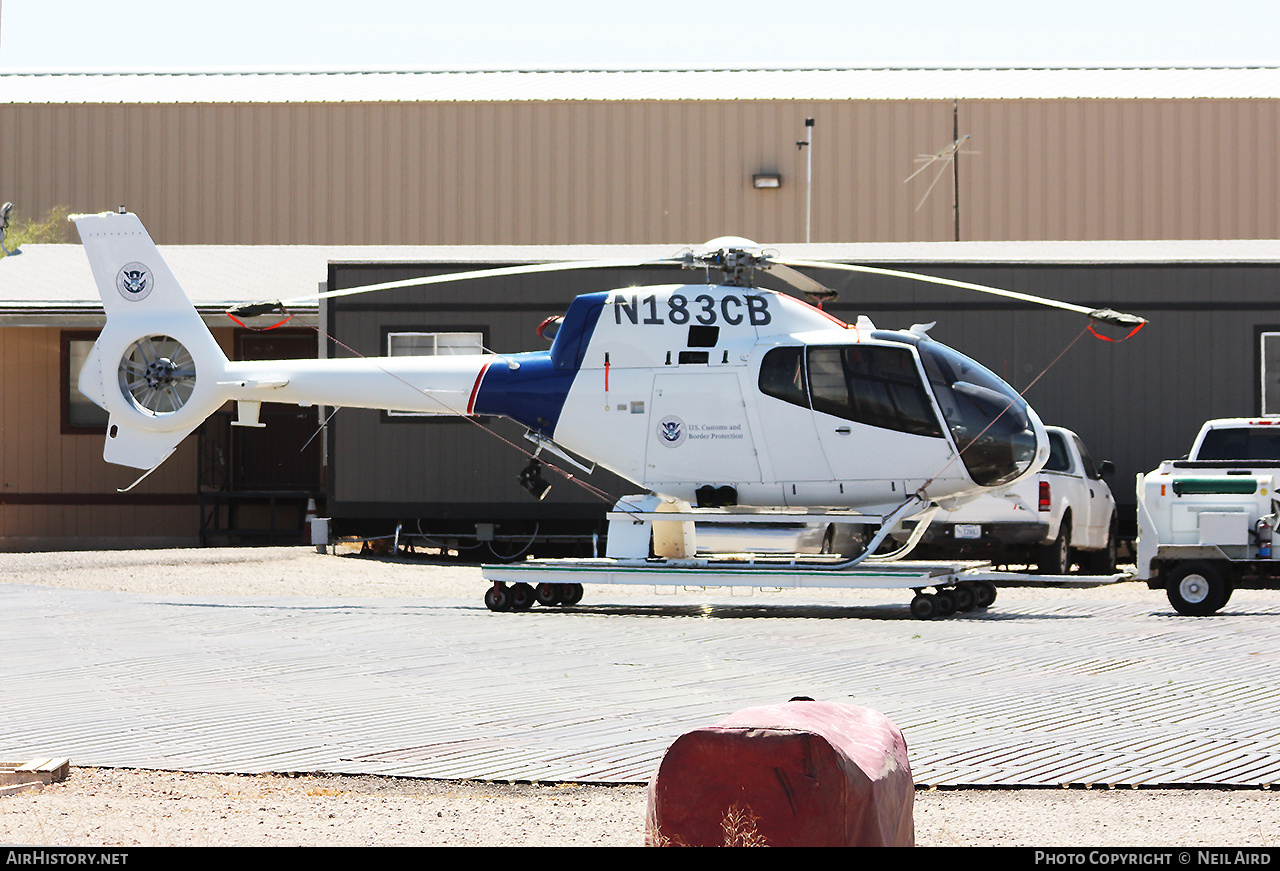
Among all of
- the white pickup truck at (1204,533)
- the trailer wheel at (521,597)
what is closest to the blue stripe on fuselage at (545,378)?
the trailer wheel at (521,597)

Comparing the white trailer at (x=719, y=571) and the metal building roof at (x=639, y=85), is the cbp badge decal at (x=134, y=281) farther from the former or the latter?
the metal building roof at (x=639, y=85)

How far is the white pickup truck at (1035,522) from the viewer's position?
1576 cm

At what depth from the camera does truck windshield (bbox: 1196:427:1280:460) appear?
1507 cm

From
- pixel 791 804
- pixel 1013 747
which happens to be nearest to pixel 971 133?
pixel 1013 747

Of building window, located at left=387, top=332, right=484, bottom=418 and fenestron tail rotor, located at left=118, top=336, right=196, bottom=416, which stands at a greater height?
building window, located at left=387, top=332, right=484, bottom=418

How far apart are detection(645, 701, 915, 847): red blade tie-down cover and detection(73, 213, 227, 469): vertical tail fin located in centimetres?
1121

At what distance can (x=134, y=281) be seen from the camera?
48.3 feet

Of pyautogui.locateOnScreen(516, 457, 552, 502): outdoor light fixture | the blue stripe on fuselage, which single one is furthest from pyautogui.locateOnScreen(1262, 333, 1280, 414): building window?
pyautogui.locateOnScreen(516, 457, 552, 502): outdoor light fixture

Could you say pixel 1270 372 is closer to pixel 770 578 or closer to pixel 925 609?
pixel 925 609

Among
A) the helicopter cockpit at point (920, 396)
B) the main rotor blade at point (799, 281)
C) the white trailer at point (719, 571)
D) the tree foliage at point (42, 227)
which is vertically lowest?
the white trailer at point (719, 571)

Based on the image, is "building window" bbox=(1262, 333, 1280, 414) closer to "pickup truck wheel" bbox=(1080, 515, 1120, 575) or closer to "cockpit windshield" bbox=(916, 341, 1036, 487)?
"pickup truck wheel" bbox=(1080, 515, 1120, 575)

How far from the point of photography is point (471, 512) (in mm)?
18734

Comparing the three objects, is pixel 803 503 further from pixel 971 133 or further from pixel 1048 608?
pixel 971 133

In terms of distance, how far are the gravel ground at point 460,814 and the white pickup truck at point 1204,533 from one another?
7.01m
